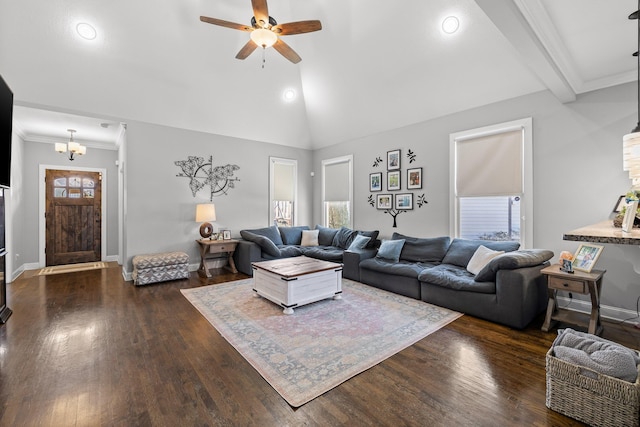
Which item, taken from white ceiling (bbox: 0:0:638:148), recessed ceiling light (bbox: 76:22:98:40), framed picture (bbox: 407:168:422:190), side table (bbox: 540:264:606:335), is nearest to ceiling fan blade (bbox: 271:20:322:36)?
white ceiling (bbox: 0:0:638:148)

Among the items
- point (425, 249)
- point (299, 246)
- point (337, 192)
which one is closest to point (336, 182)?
point (337, 192)

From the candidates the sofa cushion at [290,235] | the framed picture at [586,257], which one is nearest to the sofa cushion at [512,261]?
the framed picture at [586,257]

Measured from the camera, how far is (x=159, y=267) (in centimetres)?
473

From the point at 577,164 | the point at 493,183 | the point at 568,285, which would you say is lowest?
the point at 568,285

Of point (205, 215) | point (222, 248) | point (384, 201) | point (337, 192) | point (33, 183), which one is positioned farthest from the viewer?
point (337, 192)

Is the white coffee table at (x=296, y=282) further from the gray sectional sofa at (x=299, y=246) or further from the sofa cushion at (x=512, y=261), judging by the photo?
the sofa cushion at (x=512, y=261)

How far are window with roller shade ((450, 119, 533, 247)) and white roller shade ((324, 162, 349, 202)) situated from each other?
245cm

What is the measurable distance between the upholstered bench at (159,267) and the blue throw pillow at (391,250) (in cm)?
343

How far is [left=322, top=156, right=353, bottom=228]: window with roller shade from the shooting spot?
636 cm

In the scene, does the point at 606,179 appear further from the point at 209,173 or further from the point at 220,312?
the point at 209,173

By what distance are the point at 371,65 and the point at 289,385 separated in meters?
4.50

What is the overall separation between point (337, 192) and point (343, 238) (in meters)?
1.32

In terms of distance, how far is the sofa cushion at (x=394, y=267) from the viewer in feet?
12.7

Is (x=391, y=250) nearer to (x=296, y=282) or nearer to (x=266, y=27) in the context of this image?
(x=296, y=282)
